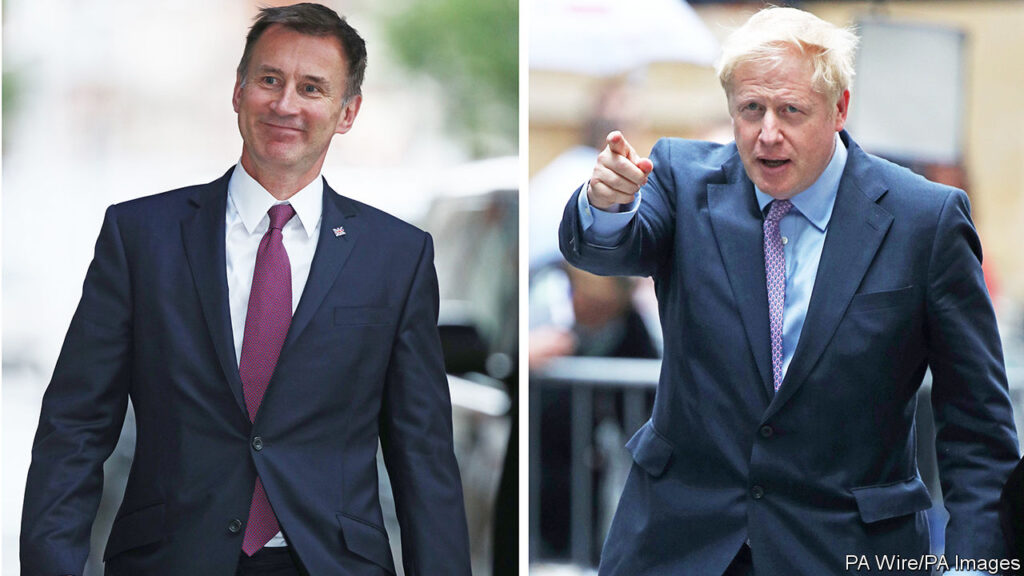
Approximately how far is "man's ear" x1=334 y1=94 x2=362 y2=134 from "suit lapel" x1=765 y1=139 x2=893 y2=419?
4.27 feet

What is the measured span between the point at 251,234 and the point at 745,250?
1.23 metres

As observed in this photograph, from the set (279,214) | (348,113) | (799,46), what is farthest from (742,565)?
(348,113)

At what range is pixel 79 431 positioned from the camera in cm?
309

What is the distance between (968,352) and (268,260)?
1681 millimetres

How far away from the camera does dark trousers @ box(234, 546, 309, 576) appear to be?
3010 millimetres

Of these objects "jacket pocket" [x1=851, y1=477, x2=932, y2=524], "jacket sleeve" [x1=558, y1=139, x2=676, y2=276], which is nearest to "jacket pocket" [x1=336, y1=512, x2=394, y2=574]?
"jacket sleeve" [x1=558, y1=139, x2=676, y2=276]

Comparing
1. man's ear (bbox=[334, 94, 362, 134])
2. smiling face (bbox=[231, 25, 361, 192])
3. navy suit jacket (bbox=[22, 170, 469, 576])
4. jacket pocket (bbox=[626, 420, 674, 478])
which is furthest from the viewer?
man's ear (bbox=[334, 94, 362, 134])

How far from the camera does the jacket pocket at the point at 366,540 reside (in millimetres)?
3074

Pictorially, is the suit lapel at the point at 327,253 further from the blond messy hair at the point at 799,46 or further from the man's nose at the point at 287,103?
the blond messy hair at the point at 799,46

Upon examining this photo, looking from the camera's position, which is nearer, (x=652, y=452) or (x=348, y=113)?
(x=652, y=452)

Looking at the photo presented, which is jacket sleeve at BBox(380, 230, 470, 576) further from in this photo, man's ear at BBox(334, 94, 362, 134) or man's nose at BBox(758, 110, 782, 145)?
man's nose at BBox(758, 110, 782, 145)

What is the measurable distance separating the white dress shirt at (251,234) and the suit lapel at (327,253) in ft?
0.08

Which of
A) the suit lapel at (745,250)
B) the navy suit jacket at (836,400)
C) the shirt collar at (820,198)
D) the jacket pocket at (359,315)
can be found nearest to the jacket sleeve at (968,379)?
the navy suit jacket at (836,400)

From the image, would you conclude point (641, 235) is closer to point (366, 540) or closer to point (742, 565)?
point (742, 565)
